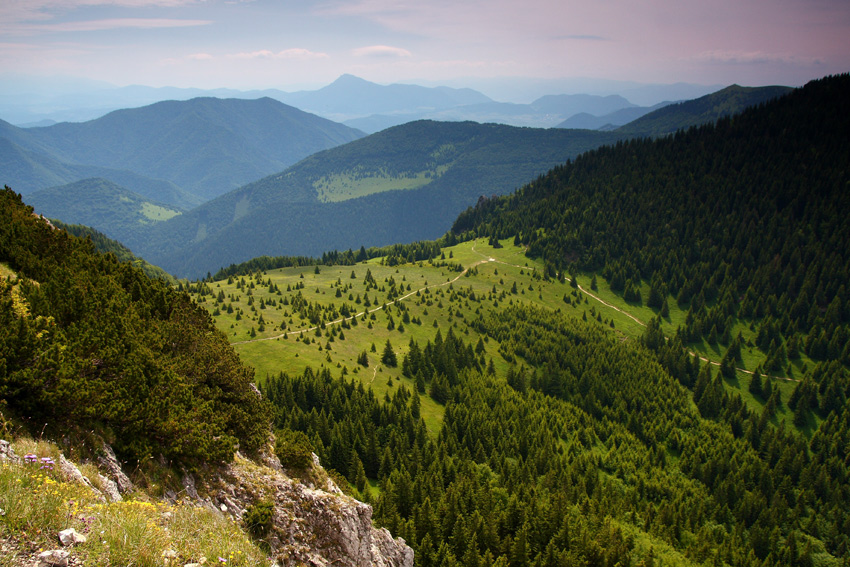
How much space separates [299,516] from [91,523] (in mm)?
17951

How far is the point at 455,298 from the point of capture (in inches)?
7441

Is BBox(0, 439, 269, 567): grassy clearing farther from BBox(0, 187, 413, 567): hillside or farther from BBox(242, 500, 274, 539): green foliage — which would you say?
BBox(242, 500, 274, 539): green foliage

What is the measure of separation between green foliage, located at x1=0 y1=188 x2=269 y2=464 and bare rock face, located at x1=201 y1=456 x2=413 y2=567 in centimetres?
218

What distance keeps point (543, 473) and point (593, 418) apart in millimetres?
42144

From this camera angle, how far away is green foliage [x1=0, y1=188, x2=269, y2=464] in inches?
949

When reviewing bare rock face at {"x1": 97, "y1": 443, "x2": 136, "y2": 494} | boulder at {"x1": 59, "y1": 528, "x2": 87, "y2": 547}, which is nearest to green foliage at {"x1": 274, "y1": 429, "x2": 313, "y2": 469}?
bare rock face at {"x1": 97, "y1": 443, "x2": 136, "y2": 494}

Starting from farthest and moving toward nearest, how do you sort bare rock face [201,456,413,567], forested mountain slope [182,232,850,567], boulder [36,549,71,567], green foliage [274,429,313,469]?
forested mountain slope [182,232,850,567]
green foliage [274,429,313,469]
bare rock face [201,456,413,567]
boulder [36,549,71,567]

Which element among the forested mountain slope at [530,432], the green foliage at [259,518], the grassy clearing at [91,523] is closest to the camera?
the grassy clearing at [91,523]

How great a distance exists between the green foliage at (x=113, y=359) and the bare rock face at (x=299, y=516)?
218cm

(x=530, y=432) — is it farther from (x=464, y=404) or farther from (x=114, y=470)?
(x=114, y=470)

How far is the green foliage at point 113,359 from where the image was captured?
24.1 m

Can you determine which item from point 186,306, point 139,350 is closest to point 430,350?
point 186,306

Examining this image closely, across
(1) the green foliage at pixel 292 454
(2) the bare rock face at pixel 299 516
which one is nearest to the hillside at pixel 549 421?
(1) the green foliage at pixel 292 454

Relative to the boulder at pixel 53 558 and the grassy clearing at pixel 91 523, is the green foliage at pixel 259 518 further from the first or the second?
the boulder at pixel 53 558
